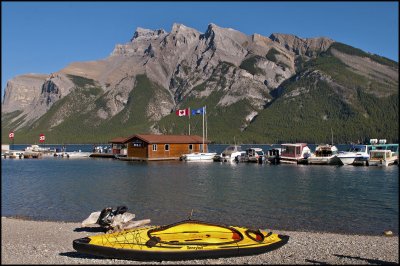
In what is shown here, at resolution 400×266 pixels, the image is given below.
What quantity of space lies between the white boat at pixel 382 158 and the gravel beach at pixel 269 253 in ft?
206

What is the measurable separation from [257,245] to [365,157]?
74015mm

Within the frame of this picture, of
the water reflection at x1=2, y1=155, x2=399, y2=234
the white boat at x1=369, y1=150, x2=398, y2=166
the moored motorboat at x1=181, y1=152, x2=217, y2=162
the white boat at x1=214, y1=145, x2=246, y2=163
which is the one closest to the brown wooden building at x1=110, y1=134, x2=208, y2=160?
the moored motorboat at x1=181, y1=152, x2=217, y2=162

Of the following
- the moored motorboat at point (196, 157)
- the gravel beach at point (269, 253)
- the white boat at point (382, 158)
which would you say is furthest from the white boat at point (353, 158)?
the gravel beach at point (269, 253)

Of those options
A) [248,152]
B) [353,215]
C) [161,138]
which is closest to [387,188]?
[353,215]

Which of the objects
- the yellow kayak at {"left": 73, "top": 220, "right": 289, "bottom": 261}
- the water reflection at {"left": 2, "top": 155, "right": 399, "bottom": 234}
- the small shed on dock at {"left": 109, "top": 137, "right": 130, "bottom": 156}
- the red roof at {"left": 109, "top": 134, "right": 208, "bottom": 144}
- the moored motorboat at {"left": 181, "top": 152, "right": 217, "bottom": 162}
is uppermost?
the red roof at {"left": 109, "top": 134, "right": 208, "bottom": 144}

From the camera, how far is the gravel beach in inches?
707

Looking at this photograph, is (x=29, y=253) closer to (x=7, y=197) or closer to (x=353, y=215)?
(x=353, y=215)

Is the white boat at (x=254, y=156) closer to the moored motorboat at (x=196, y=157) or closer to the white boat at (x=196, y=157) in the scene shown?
the moored motorboat at (x=196, y=157)

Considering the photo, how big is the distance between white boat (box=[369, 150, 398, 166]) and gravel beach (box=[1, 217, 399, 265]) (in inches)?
2477

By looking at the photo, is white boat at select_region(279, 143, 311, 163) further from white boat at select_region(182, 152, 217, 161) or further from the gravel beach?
the gravel beach

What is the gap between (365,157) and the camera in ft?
280

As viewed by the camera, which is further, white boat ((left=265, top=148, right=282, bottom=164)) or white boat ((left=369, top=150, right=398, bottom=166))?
white boat ((left=265, top=148, right=282, bottom=164))

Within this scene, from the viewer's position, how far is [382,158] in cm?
8438

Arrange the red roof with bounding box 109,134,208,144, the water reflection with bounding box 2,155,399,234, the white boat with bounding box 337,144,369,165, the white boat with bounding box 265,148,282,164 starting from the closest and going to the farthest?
the water reflection with bounding box 2,155,399,234, the white boat with bounding box 337,144,369,165, the white boat with bounding box 265,148,282,164, the red roof with bounding box 109,134,208,144
